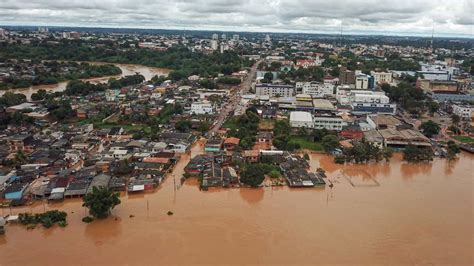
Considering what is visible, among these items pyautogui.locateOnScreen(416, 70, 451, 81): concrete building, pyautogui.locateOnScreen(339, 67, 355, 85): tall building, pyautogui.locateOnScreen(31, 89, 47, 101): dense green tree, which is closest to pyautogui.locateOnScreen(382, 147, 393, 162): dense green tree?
pyautogui.locateOnScreen(339, 67, 355, 85): tall building

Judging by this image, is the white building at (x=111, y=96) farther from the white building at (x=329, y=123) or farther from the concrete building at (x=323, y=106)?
the white building at (x=329, y=123)

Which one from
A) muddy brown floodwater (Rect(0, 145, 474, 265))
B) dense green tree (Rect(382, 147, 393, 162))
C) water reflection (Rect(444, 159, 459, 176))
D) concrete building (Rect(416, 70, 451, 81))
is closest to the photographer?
muddy brown floodwater (Rect(0, 145, 474, 265))

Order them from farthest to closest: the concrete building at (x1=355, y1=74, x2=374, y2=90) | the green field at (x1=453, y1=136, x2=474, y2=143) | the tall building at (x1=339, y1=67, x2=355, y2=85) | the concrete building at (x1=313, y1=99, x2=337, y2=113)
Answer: the tall building at (x1=339, y1=67, x2=355, y2=85) < the concrete building at (x1=355, y1=74, x2=374, y2=90) < the concrete building at (x1=313, y1=99, x2=337, y2=113) < the green field at (x1=453, y1=136, x2=474, y2=143)

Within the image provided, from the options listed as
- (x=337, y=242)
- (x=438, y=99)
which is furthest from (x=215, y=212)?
(x=438, y=99)

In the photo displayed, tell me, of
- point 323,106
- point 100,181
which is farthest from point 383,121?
point 100,181

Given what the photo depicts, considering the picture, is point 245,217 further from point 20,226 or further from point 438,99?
point 438,99

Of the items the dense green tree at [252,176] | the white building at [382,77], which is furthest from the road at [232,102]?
the white building at [382,77]

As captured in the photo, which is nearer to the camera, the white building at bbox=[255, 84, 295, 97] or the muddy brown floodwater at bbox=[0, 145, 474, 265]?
the muddy brown floodwater at bbox=[0, 145, 474, 265]

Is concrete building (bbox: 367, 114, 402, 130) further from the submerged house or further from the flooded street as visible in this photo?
the flooded street
